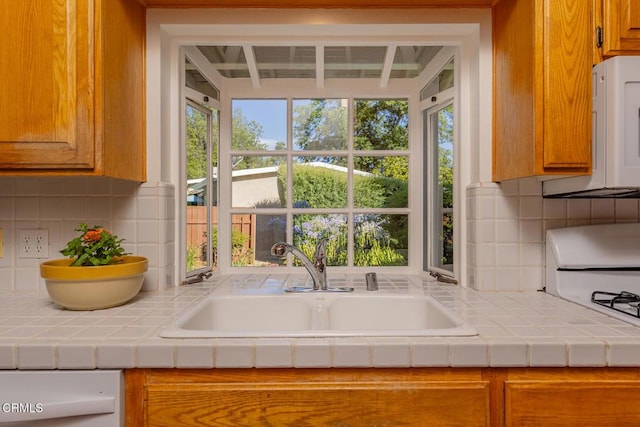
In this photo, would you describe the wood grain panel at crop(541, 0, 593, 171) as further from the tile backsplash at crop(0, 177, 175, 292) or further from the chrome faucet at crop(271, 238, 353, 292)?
the tile backsplash at crop(0, 177, 175, 292)

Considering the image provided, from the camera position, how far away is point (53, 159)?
3.83 feet

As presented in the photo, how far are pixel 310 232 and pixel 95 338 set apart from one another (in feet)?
3.69

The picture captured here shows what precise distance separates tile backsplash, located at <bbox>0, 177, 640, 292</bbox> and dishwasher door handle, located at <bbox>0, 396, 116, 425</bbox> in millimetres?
602

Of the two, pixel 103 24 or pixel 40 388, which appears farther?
pixel 103 24

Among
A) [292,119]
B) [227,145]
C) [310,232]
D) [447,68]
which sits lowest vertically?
[310,232]

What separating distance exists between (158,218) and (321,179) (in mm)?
800

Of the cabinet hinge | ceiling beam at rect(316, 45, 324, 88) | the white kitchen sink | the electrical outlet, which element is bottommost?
the white kitchen sink

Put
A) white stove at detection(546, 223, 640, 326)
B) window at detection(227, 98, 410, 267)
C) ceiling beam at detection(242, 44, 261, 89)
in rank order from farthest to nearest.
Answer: window at detection(227, 98, 410, 267)
ceiling beam at detection(242, 44, 261, 89)
white stove at detection(546, 223, 640, 326)

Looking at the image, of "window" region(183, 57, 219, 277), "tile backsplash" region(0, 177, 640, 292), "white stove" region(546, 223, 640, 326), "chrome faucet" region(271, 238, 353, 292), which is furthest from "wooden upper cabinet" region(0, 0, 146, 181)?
"white stove" region(546, 223, 640, 326)

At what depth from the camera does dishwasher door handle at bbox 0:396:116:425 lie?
0.89m

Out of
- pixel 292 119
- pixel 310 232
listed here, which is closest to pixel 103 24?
pixel 292 119

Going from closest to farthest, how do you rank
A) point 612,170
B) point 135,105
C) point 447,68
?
point 612,170 < point 135,105 < point 447,68

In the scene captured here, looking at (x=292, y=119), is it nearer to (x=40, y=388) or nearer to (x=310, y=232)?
(x=310, y=232)

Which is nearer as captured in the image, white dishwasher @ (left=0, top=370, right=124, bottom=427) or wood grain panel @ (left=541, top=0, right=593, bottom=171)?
white dishwasher @ (left=0, top=370, right=124, bottom=427)
